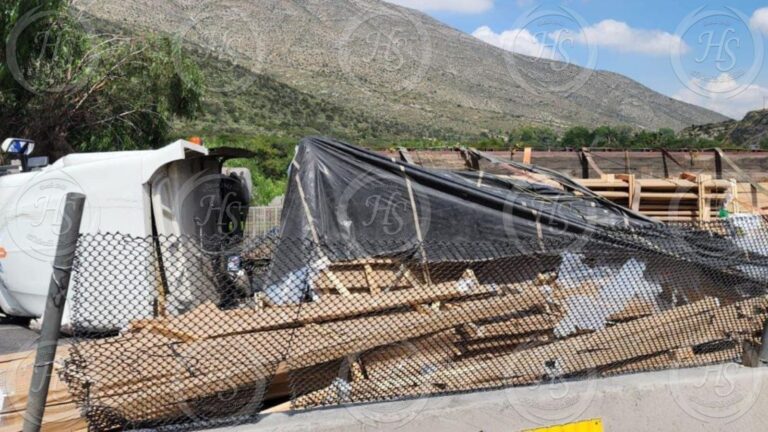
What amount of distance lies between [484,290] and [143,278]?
2560 mm

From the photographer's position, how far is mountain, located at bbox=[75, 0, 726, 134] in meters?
33.6

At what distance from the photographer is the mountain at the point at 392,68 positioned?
33.6m

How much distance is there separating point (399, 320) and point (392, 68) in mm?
50273

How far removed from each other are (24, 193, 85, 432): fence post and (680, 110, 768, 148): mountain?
24.9m

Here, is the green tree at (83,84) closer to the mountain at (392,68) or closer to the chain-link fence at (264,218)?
the chain-link fence at (264,218)

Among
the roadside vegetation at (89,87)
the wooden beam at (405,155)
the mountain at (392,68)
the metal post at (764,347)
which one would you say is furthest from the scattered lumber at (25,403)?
the mountain at (392,68)

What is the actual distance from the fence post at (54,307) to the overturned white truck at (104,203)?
147cm

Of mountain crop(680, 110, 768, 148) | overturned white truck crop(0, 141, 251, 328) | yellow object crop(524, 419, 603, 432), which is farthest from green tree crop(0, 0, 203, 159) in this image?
mountain crop(680, 110, 768, 148)

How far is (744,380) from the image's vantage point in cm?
401

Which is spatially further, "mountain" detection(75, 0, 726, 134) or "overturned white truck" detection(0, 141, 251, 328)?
"mountain" detection(75, 0, 726, 134)

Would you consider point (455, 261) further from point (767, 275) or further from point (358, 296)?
point (767, 275)

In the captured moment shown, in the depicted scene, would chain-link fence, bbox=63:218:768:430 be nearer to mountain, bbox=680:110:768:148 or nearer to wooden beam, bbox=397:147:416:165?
wooden beam, bbox=397:147:416:165

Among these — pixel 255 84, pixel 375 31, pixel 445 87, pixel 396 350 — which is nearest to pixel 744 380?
pixel 396 350

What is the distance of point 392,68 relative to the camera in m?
52.5
